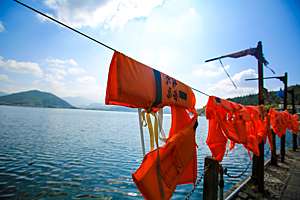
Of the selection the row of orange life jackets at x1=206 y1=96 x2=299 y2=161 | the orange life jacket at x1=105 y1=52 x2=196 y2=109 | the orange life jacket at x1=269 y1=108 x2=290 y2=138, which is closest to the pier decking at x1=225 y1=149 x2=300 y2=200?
the row of orange life jackets at x1=206 y1=96 x2=299 y2=161

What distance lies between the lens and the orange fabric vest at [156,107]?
5.51ft

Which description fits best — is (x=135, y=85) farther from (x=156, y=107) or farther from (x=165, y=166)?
(x=165, y=166)

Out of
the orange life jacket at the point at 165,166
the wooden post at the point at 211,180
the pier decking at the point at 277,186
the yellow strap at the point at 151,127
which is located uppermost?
the yellow strap at the point at 151,127

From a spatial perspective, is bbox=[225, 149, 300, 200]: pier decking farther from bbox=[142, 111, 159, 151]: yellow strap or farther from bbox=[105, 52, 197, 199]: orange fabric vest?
bbox=[142, 111, 159, 151]: yellow strap

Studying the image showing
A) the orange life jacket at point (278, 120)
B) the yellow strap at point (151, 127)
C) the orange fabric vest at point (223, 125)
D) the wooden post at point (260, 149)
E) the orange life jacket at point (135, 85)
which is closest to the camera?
the orange life jacket at point (135, 85)

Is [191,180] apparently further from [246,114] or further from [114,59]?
[246,114]

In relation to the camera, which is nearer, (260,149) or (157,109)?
(157,109)

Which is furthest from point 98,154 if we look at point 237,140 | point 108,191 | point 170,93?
point 170,93

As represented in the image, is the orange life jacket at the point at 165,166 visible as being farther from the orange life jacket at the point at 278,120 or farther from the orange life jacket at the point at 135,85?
the orange life jacket at the point at 278,120

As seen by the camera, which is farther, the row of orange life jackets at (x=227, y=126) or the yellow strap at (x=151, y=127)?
the row of orange life jackets at (x=227, y=126)

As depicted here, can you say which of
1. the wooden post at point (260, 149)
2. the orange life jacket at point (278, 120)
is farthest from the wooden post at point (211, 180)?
the orange life jacket at point (278, 120)

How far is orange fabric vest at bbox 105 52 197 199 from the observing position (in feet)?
5.51

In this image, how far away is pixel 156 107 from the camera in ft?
7.00

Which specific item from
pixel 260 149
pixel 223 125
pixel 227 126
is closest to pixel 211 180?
pixel 223 125
